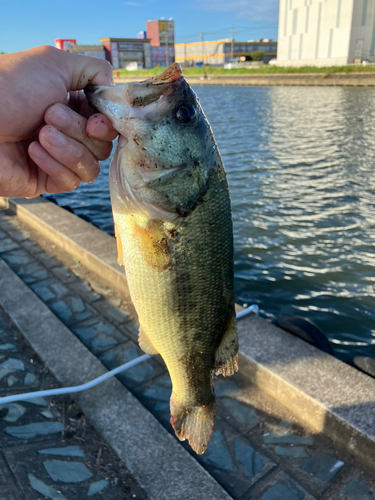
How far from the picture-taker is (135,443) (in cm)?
331

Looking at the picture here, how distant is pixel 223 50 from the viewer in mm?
108375

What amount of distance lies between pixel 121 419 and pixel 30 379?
3.58 feet

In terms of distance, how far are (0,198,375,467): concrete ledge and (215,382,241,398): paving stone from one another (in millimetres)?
181

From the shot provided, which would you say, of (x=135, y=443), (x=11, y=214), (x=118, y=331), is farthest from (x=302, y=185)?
(x=135, y=443)

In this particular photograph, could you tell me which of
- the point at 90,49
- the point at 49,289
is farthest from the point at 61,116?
the point at 90,49

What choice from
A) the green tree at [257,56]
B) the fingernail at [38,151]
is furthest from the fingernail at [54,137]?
the green tree at [257,56]

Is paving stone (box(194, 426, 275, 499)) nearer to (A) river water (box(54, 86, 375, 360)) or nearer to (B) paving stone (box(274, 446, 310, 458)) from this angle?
(B) paving stone (box(274, 446, 310, 458))

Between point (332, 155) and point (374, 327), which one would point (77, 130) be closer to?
point (374, 327)

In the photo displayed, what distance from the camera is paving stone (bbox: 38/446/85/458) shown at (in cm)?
317

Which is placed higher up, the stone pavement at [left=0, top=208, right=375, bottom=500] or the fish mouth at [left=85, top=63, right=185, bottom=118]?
the fish mouth at [left=85, top=63, right=185, bottom=118]

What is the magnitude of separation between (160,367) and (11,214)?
6.17m

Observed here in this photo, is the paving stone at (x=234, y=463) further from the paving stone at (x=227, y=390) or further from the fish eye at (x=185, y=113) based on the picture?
the fish eye at (x=185, y=113)

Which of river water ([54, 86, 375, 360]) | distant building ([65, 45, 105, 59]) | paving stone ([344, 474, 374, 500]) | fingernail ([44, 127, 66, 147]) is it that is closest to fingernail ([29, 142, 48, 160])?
fingernail ([44, 127, 66, 147])

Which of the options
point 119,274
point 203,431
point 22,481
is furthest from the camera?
point 119,274
